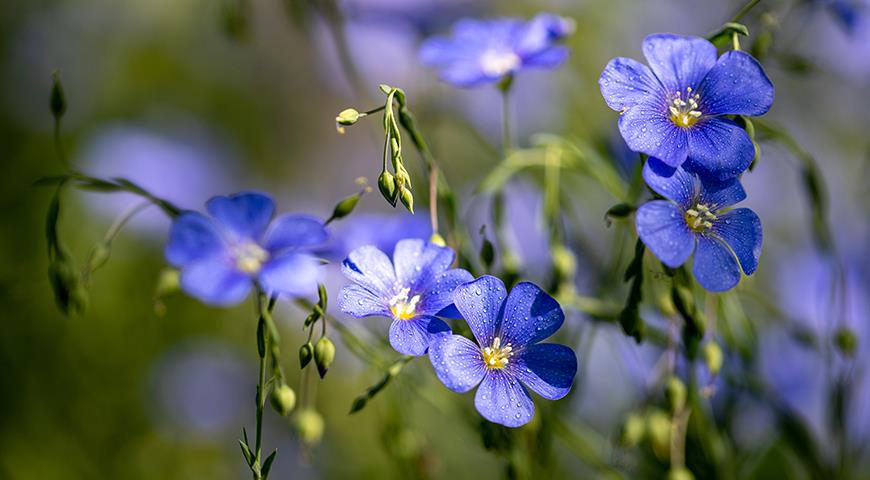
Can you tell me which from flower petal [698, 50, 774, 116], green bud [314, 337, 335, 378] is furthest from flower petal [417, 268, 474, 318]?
flower petal [698, 50, 774, 116]

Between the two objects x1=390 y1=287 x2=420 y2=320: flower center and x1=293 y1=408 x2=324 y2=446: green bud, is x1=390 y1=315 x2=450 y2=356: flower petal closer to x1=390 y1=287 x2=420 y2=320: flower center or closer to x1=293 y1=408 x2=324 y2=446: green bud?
x1=390 y1=287 x2=420 y2=320: flower center

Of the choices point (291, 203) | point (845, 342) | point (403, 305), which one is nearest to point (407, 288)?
point (403, 305)

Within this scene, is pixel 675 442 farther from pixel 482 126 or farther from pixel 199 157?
pixel 199 157

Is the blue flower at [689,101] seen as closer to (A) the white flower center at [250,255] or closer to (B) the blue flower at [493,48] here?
(B) the blue flower at [493,48]

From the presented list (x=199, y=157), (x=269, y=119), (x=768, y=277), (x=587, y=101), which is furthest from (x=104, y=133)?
(x=768, y=277)

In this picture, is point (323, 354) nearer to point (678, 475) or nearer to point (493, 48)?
point (678, 475)

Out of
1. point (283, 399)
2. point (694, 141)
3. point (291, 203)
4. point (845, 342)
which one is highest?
point (694, 141)
